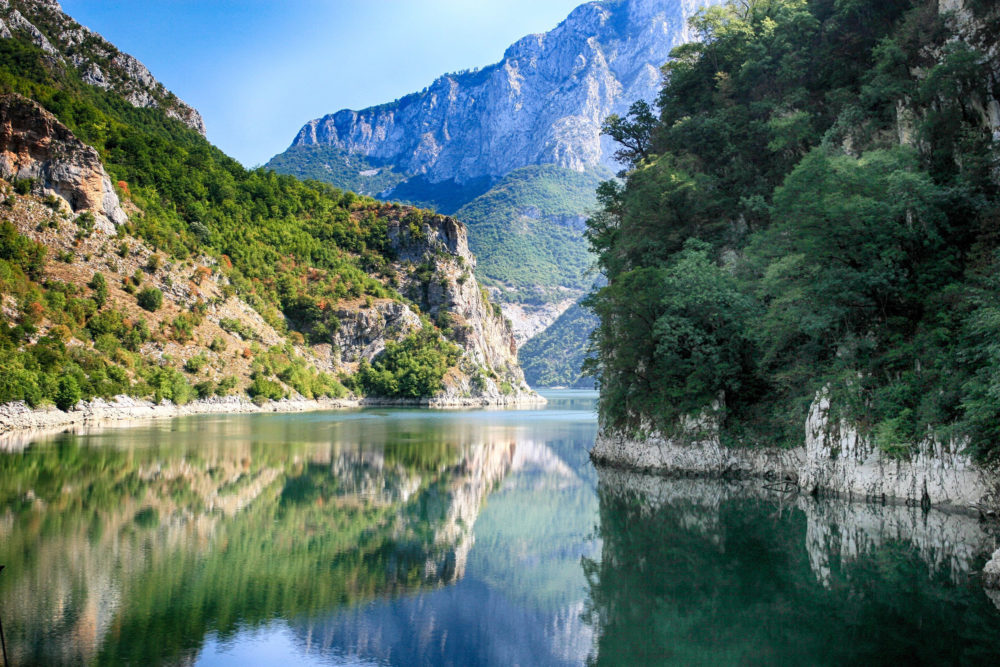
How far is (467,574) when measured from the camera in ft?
49.6

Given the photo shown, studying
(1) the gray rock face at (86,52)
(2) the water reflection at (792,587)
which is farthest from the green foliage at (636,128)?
(1) the gray rock face at (86,52)

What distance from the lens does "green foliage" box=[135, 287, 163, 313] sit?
72188 mm

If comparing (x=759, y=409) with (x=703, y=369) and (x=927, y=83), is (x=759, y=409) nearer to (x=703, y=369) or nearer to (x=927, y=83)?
(x=703, y=369)

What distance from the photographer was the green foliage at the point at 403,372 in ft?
368

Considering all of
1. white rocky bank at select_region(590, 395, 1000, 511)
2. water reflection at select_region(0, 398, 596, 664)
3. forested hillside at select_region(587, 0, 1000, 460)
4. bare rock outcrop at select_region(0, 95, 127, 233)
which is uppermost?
bare rock outcrop at select_region(0, 95, 127, 233)

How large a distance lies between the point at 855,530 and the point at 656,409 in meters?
11.4

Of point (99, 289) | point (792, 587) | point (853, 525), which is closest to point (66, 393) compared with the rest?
point (99, 289)

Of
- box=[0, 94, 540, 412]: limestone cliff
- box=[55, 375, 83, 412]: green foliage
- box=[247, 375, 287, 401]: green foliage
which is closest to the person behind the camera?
box=[55, 375, 83, 412]: green foliage

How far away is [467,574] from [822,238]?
46.7ft

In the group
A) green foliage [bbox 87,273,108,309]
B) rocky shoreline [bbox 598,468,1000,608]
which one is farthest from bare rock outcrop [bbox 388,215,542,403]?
rocky shoreline [bbox 598,468,1000,608]

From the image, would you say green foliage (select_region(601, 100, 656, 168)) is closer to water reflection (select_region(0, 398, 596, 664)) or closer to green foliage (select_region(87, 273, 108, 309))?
water reflection (select_region(0, 398, 596, 664))

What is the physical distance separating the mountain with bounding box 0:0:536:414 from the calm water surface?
112 ft

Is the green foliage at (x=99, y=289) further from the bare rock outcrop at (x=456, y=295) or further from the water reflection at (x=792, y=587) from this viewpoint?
the bare rock outcrop at (x=456, y=295)

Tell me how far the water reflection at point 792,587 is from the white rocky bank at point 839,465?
613 millimetres
